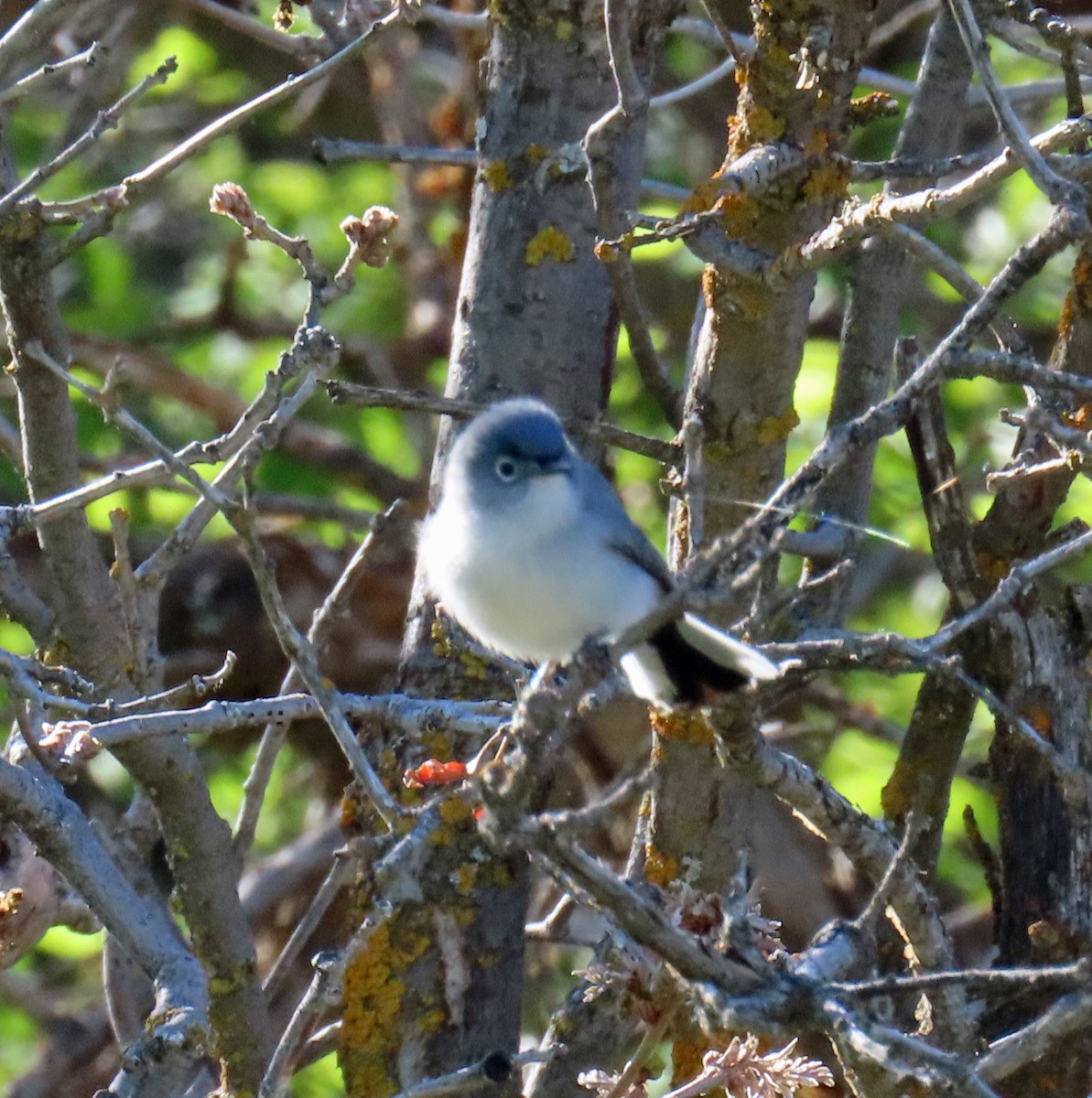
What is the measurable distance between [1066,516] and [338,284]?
116 inches

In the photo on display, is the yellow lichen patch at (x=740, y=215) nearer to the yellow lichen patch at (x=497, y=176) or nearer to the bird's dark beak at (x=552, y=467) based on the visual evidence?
the bird's dark beak at (x=552, y=467)

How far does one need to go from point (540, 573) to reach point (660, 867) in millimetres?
677

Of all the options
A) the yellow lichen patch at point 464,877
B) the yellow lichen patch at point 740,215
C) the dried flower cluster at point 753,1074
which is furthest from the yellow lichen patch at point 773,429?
the dried flower cluster at point 753,1074

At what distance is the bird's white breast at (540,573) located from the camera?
2.87 metres

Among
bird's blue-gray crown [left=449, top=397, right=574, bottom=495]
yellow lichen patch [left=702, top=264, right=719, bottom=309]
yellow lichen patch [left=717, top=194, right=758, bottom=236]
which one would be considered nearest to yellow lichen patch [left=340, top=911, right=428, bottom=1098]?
bird's blue-gray crown [left=449, top=397, right=574, bottom=495]

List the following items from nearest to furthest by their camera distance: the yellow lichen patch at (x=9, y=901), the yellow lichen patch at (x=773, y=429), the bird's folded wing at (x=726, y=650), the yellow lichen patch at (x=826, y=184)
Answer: the bird's folded wing at (x=726, y=650) → the yellow lichen patch at (x=9, y=901) → the yellow lichen patch at (x=826, y=184) → the yellow lichen patch at (x=773, y=429)

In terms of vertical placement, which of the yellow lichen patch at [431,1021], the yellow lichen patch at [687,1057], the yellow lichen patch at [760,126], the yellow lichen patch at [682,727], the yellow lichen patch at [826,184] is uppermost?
the yellow lichen patch at [760,126]

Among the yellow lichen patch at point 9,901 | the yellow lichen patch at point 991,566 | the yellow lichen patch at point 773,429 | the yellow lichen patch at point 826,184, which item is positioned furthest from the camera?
the yellow lichen patch at point 991,566

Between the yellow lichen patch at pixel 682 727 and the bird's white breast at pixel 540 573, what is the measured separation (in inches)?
9.3

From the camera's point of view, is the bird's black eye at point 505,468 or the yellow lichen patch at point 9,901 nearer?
the yellow lichen patch at point 9,901

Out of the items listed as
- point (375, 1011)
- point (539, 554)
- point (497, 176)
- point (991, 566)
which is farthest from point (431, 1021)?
point (497, 176)

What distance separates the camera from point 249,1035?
124 inches

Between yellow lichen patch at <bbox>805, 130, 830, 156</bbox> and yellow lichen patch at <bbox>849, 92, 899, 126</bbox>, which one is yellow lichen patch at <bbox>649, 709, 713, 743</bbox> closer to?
yellow lichen patch at <bbox>805, 130, 830, 156</bbox>

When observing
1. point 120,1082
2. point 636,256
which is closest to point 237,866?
point 120,1082
